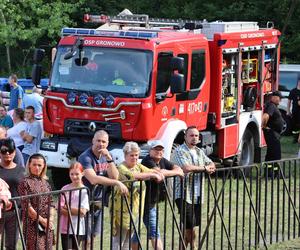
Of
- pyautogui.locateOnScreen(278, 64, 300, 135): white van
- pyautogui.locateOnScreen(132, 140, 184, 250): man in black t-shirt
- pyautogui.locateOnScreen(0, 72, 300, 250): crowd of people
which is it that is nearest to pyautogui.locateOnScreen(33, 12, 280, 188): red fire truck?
pyautogui.locateOnScreen(0, 72, 300, 250): crowd of people

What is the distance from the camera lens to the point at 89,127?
16.6 m

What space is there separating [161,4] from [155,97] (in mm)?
22828

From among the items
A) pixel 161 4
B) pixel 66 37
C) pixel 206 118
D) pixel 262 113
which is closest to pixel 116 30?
pixel 66 37

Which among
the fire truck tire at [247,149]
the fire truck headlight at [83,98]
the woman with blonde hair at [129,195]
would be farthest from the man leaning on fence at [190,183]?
the fire truck tire at [247,149]

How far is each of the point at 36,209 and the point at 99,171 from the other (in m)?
1.60

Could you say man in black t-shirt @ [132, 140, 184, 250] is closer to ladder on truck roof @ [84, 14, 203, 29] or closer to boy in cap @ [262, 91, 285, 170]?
ladder on truck roof @ [84, 14, 203, 29]

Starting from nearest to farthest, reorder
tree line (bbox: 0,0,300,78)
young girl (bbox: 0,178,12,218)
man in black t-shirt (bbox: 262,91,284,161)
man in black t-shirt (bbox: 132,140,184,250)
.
→ young girl (bbox: 0,178,12,218) < man in black t-shirt (bbox: 132,140,184,250) < man in black t-shirt (bbox: 262,91,284,161) < tree line (bbox: 0,0,300,78)

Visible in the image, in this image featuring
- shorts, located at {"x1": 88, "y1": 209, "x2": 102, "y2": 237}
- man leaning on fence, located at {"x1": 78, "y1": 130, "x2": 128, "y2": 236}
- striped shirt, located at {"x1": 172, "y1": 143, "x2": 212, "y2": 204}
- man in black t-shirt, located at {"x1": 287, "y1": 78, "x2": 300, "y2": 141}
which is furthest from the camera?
man in black t-shirt, located at {"x1": 287, "y1": 78, "x2": 300, "y2": 141}

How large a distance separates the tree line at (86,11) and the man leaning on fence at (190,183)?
2227cm

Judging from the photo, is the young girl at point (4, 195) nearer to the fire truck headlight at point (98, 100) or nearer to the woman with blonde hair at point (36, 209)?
the woman with blonde hair at point (36, 209)

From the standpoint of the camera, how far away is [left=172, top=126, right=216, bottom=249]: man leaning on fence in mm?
11422

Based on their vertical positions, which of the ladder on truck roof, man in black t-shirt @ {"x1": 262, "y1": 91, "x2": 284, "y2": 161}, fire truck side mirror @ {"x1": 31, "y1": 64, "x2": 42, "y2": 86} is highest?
the ladder on truck roof

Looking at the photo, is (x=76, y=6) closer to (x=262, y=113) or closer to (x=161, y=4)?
(x=161, y=4)

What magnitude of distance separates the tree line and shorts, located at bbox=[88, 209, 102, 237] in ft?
78.1
